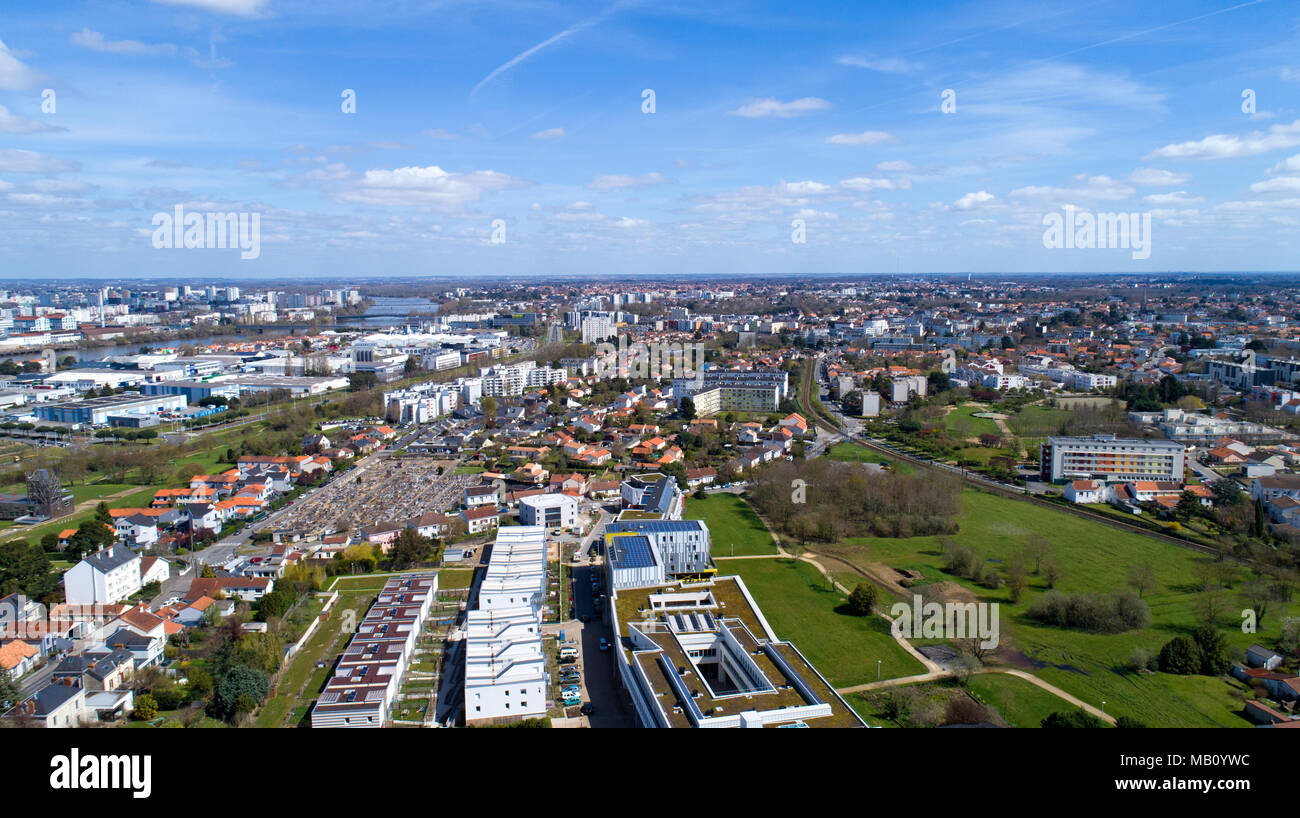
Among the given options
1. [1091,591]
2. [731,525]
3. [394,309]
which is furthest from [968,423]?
[394,309]

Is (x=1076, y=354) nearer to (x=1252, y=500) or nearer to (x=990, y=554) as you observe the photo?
(x=1252, y=500)

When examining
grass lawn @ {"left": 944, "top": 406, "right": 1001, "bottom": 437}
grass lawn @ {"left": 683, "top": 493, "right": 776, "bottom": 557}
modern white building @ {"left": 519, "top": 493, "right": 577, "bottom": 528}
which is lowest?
grass lawn @ {"left": 683, "top": 493, "right": 776, "bottom": 557}

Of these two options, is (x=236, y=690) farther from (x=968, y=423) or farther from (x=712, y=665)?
(x=968, y=423)

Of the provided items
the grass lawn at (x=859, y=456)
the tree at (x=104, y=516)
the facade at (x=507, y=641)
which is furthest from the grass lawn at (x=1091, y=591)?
the tree at (x=104, y=516)

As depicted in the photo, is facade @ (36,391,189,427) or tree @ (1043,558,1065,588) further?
facade @ (36,391,189,427)

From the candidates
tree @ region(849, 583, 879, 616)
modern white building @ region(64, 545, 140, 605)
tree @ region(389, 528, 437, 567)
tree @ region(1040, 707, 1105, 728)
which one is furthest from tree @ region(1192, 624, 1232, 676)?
modern white building @ region(64, 545, 140, 605)

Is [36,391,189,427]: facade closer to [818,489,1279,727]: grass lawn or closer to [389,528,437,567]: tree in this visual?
[389,528,437,567]: tree
